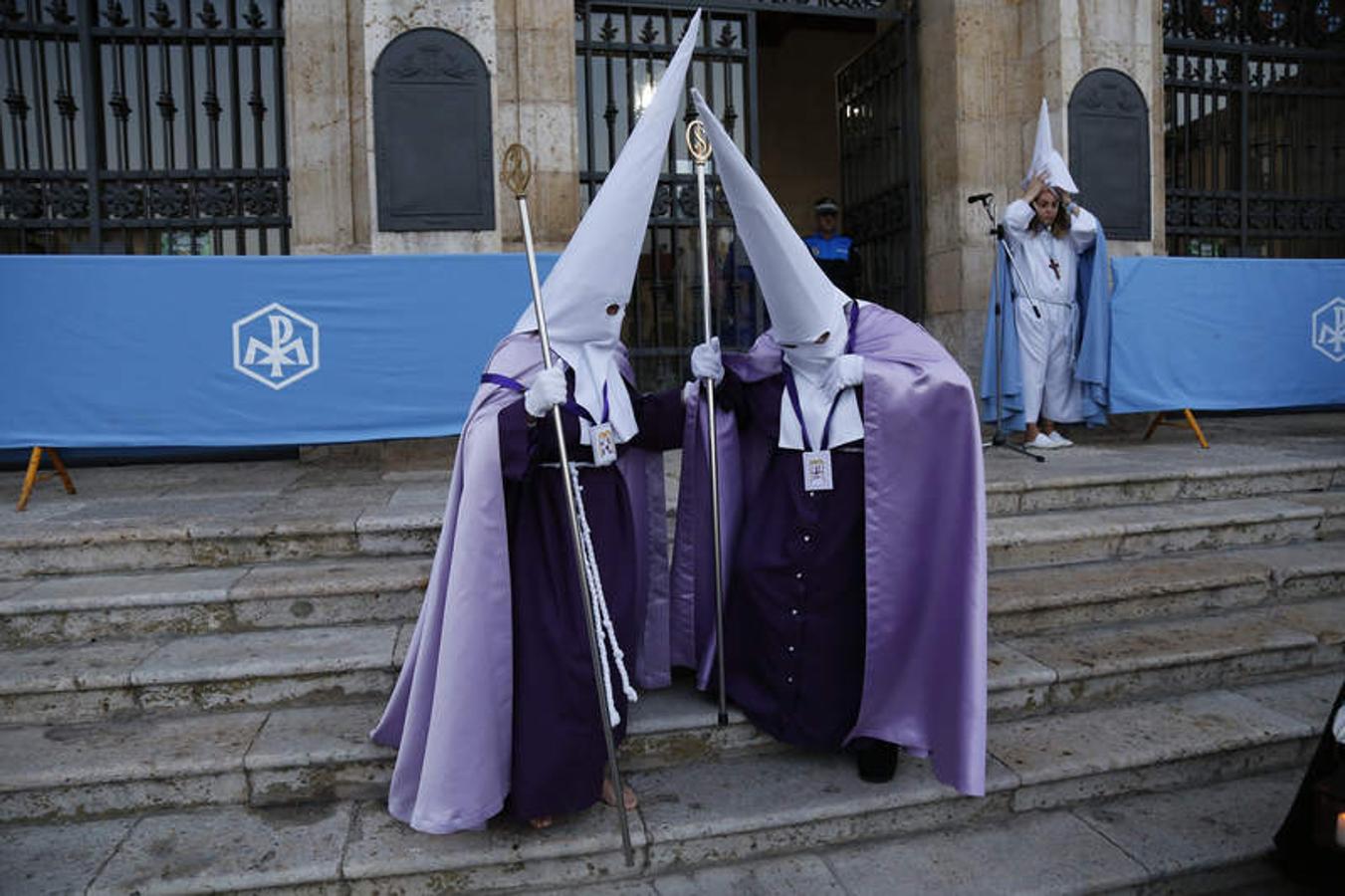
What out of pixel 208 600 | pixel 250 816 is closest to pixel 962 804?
pixel 250 816

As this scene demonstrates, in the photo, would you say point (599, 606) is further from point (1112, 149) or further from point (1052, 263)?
point (1112, 149)

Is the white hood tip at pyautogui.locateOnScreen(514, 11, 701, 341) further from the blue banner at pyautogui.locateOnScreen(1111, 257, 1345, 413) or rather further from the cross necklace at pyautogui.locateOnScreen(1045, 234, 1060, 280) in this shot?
the blue banner at pyautogui.locateOnScreen(1111, 257, 1345, 413)

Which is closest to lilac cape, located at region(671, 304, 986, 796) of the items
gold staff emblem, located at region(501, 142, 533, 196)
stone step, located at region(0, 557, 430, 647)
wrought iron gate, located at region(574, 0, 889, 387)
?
gold staff emblem, located at region(501, 142, 533, 196)

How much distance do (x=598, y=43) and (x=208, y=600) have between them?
544 cm

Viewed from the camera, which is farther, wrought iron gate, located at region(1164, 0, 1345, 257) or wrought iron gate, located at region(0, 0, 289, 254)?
wrought iron gate, located at region(1164, 0, 1345, 257)

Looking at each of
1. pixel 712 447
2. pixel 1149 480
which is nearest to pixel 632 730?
pixel 712 447

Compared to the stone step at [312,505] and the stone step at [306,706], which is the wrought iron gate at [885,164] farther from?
the stone step at [306,706]

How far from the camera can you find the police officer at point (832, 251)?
789cm

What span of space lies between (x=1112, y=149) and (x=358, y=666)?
7118mm

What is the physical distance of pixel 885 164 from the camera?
8.99 meters

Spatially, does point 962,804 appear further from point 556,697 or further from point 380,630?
point 380,630

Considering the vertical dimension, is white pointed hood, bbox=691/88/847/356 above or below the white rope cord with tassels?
above

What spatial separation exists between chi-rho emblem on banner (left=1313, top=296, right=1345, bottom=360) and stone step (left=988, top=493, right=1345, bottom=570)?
2.39m

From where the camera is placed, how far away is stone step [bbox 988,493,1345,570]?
484cm
